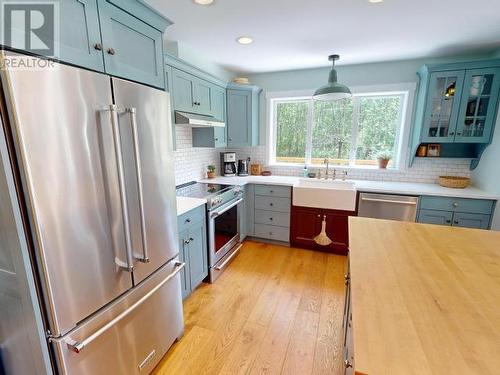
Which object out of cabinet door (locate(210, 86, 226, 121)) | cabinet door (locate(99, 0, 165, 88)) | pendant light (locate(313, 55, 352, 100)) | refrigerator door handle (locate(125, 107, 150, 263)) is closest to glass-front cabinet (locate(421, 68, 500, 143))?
pendant light (locate(313, 55, 352, 100))

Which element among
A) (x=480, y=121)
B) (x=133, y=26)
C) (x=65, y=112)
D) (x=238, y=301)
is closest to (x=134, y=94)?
(x=65, y=112)

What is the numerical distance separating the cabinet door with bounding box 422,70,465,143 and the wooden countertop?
1.73 meters

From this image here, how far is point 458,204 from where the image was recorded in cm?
256

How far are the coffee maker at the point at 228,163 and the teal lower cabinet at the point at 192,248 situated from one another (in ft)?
4.84

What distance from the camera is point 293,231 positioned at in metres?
3.19

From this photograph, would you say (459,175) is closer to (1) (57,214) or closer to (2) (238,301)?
(2) (238,301)

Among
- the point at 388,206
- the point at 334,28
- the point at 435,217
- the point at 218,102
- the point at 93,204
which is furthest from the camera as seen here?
the point at 218,102

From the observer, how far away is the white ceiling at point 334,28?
5.78ft

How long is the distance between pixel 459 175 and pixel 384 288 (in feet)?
9.76

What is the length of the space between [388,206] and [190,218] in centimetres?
223

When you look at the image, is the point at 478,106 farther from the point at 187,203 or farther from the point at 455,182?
the point at 187,203

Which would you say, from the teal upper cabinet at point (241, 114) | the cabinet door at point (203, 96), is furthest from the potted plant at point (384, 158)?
the cabinet door at point (203, 96)

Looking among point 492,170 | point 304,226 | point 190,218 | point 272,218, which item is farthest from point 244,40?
point 492,170

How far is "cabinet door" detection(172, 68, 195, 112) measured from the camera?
2.26 meters
